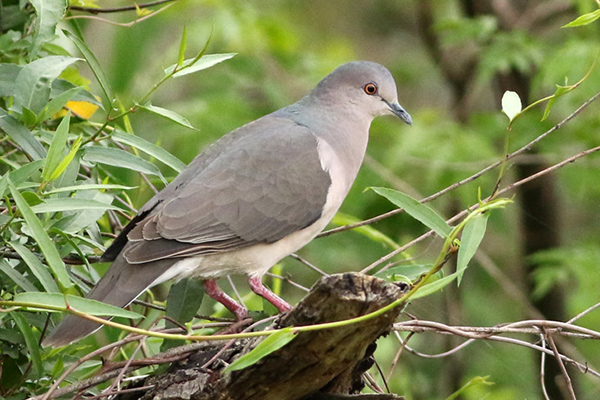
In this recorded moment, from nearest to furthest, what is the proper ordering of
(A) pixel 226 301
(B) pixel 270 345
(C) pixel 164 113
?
(B) pixel 270 345, (C) pixel 164 113, (A) pixel 226 301

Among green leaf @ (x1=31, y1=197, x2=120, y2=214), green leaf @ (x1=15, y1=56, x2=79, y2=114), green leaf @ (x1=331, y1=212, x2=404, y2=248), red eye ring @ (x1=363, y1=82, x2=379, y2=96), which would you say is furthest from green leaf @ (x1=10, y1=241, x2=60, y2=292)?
red eye ring @ (x1=363, y1=82, x2=379, y2=96)

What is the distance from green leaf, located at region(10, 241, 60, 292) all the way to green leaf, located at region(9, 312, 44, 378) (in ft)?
0.47

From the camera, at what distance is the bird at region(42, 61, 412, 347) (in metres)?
2.77

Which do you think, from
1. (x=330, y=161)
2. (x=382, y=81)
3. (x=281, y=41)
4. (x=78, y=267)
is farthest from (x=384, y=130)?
(x=78, y=267)

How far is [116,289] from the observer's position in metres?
2.61

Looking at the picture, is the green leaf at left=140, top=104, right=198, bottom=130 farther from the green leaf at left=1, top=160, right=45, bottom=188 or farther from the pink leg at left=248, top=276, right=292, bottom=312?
the pink leg at left=248, top=276, right=292, bottom=312

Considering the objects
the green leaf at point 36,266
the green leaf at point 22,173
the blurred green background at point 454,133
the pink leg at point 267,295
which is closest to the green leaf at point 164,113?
the green leaf at point 22,173

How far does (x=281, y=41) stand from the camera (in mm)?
5934

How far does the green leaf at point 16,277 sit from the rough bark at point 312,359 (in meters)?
0.43

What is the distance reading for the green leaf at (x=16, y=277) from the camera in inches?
90.1

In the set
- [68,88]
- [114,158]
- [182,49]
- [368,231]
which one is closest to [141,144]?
[114,158]

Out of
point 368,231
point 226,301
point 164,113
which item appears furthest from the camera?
point 368,231

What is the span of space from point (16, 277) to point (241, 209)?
3.05 feet

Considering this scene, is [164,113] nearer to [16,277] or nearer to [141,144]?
[141,144]
